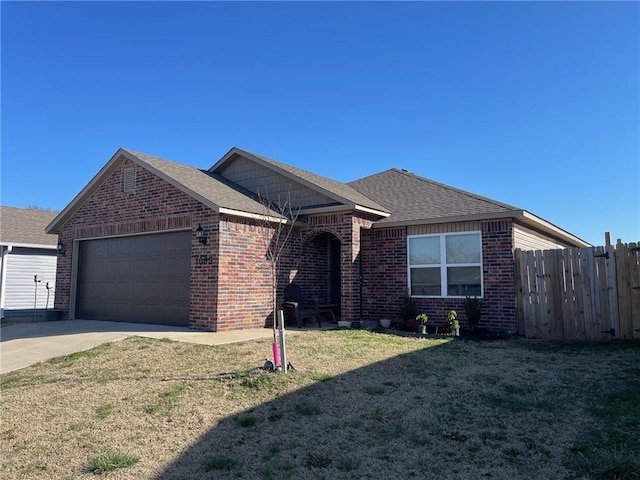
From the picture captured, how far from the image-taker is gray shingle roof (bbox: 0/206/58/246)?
59.3ft

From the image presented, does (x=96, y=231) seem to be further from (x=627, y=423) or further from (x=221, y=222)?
(x=627, y=423)

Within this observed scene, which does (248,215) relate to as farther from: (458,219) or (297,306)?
(458,219)

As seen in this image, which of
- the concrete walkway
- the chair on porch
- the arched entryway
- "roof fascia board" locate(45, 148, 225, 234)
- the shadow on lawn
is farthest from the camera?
the arched entryway

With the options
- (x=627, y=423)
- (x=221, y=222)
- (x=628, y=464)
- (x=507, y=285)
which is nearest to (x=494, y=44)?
(x=507, y=285)

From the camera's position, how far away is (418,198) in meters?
14.1

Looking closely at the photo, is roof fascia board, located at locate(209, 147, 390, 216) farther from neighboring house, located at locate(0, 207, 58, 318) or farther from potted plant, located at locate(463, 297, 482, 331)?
neighboring house, located at locate(0, 207, 58, 318)

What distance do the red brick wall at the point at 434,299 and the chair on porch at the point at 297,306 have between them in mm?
1524

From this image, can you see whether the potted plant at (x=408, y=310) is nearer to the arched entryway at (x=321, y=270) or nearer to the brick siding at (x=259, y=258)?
the brick siding at (x=259, y=258)

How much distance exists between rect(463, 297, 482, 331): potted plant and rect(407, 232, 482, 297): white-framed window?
0.51 m

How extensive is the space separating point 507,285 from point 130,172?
35.8 ft

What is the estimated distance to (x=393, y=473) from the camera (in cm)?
378

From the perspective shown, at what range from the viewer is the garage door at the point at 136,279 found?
39.2 feet

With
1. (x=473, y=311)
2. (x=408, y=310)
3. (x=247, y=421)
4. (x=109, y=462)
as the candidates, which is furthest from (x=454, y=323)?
(x=109, y=462)

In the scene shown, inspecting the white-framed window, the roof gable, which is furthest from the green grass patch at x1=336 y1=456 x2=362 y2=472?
the white-framed window
